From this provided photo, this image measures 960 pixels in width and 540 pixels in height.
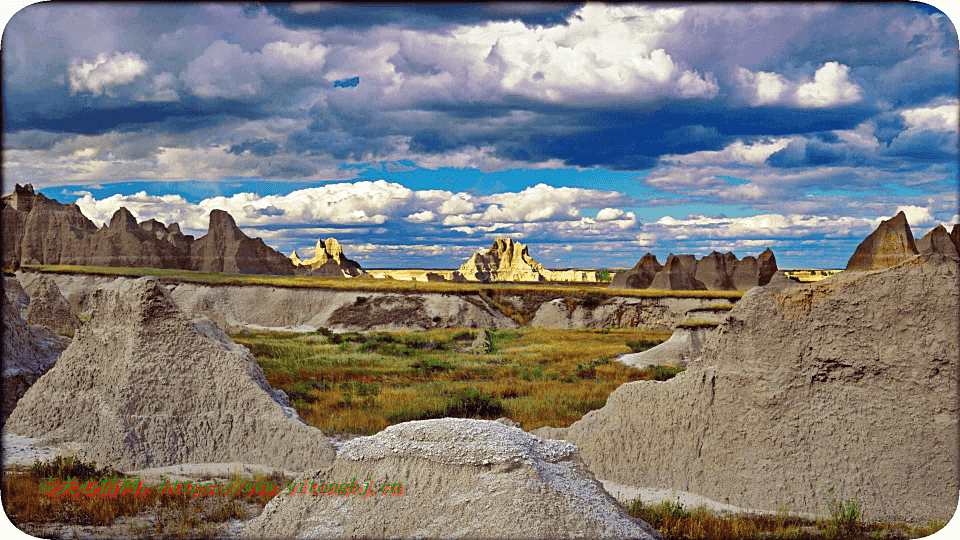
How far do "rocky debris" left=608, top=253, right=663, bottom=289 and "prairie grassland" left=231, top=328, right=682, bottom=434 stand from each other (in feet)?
191

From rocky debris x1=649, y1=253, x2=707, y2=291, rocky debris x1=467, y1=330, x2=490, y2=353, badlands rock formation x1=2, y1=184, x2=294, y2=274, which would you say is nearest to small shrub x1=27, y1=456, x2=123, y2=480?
rocky debris x1=467, y1=330, x2=490, y2=353

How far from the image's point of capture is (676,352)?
27.7m

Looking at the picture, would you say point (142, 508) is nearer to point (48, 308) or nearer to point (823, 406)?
point (823, 406)

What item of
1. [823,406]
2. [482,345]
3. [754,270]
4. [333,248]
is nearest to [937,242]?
[754,270]

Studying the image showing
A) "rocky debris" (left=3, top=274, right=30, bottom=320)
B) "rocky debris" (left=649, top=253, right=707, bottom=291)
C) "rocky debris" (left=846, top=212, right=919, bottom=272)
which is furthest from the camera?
"rocky debris" (left=649, top=253, right=707, bottom=291)

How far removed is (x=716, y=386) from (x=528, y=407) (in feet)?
21.6

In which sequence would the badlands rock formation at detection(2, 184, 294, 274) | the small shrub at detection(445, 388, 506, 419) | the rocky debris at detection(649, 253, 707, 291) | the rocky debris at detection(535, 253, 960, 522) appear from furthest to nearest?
the rocky debris at detection(649, 253, 707, 291)
the badlands rock formation at detection(2, 184, 294, 274)
the small shrub at detection(445, 388, 506, 419)
the rocky debris at detection(535, 253, 960, 522)

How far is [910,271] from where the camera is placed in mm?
8461

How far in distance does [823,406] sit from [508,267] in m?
155

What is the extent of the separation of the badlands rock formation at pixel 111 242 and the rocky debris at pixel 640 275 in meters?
52.3

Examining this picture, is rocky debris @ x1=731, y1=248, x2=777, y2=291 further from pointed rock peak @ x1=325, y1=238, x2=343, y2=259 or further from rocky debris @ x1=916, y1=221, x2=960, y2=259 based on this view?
pointed rock peak @ x1=325, y1=238, x2=343, y2=259

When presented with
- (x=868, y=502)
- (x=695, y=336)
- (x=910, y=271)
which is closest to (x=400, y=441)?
(x=868, y=502)

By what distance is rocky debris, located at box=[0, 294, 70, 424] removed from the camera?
41.5 feet

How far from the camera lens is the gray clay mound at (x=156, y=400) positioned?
9.59 metres
